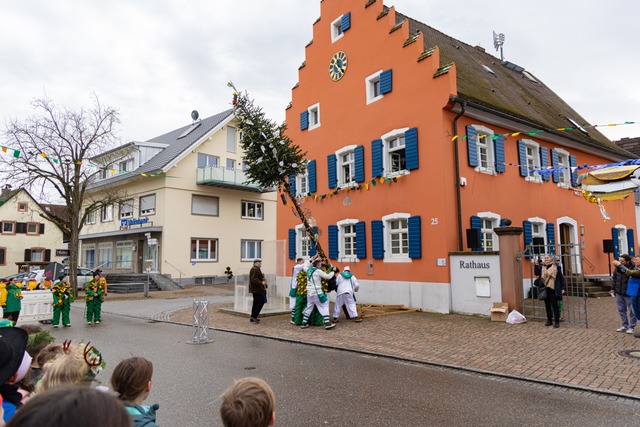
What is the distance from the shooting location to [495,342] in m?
9.69

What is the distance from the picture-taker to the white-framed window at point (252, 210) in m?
34.6

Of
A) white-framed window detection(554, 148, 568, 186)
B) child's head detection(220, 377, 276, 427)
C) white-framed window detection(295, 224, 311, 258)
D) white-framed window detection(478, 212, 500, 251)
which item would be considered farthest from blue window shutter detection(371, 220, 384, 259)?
child's head detection(220, 377, 276, 427)

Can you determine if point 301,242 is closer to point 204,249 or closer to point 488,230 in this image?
point 488,230

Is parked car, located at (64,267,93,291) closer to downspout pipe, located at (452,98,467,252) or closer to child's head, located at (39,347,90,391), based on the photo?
downspout pipe, located at (452,98,467,252)

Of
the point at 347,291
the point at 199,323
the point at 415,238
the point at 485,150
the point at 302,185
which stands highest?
the point at 485,150

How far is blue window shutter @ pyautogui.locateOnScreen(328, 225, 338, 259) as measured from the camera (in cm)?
1878

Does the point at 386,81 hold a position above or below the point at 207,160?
below

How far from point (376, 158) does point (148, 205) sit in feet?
64.6

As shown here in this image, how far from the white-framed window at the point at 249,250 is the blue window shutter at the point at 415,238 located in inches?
797

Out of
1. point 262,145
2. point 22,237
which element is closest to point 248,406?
point 262,145

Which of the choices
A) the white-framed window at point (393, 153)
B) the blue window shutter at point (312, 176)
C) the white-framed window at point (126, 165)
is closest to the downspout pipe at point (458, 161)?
the white-framed window at point (393, 153)

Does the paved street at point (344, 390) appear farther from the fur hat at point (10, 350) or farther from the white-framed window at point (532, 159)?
the white-framed window at point (532, 159)

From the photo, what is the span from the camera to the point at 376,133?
17.5 m

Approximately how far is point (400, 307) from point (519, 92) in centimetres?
1295
